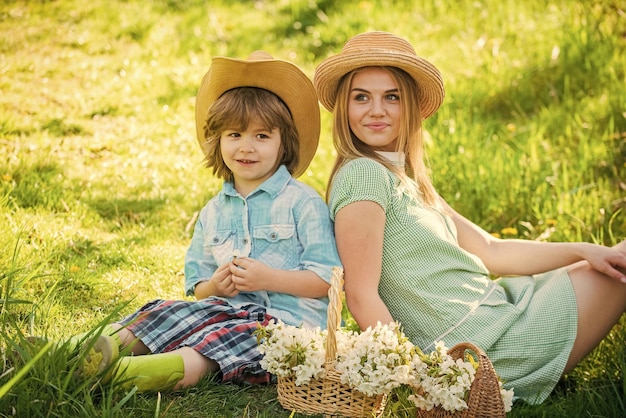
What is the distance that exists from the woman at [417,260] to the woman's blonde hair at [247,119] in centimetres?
18

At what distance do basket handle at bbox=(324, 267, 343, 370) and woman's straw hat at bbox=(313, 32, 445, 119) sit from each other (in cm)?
88

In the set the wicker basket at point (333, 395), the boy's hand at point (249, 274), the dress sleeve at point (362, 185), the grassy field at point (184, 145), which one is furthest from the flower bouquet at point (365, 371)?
the dress sleeve at point (362, 185)

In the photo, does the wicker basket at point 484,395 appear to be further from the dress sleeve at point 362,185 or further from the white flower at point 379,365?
the dress sleeve at point 362,185

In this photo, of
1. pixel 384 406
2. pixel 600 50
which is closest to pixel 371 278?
pixel 384 406

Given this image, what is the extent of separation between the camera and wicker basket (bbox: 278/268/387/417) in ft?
8.25

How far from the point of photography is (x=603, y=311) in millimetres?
3115

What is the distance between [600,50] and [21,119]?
3.85m

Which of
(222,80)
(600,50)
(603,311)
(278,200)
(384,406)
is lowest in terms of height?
(384,406)

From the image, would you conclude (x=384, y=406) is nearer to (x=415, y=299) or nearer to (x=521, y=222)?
(x=415, y=299)

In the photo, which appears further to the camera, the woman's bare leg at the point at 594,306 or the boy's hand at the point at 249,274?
the woman's bare leg at the point at 594,306

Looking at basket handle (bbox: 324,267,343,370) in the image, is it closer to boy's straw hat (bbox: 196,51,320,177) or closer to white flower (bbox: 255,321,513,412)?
white flower (bbox: 255,321,513,412)

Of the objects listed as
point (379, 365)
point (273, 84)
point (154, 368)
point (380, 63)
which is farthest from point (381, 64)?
point (154, 368)

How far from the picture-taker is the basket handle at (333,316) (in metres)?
2.47

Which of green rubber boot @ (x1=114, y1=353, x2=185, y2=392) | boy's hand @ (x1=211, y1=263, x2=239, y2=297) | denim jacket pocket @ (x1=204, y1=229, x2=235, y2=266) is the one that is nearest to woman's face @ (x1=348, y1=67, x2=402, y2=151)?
denim jacket pocket @ (x1=204, y1=229, x2=235, y2=266)
